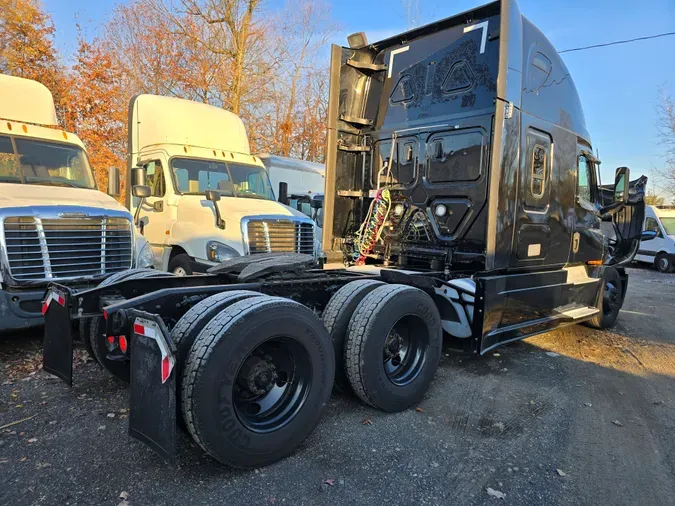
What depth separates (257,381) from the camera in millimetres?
3010

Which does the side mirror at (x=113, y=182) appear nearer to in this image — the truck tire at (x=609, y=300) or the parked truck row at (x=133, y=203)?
the parked truck row at (x=133, y=203)

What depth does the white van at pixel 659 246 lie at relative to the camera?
57.6ft

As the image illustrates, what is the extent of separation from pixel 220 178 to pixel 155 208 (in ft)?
3.91

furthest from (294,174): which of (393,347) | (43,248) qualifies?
(393,347)

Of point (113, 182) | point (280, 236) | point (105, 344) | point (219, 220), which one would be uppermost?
point (113, 182)

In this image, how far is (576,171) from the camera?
5.79m

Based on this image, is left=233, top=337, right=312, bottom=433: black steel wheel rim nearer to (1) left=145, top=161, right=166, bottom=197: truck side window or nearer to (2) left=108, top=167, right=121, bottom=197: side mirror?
(2) left=108, top=167, right=121, bottom=197: side mirror

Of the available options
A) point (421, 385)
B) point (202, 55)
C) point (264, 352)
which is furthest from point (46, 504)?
point (202, 55)

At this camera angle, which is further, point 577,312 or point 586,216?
point 586,216

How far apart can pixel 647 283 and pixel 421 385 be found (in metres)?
13.2

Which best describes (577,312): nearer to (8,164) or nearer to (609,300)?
(609,300)

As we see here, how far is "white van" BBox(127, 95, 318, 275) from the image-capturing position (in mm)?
6867

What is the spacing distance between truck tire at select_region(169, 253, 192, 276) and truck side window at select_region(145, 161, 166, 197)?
1.22 metres

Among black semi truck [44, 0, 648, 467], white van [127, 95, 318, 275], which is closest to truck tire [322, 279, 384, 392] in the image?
black semi truck [44, 0, 648, 467]
